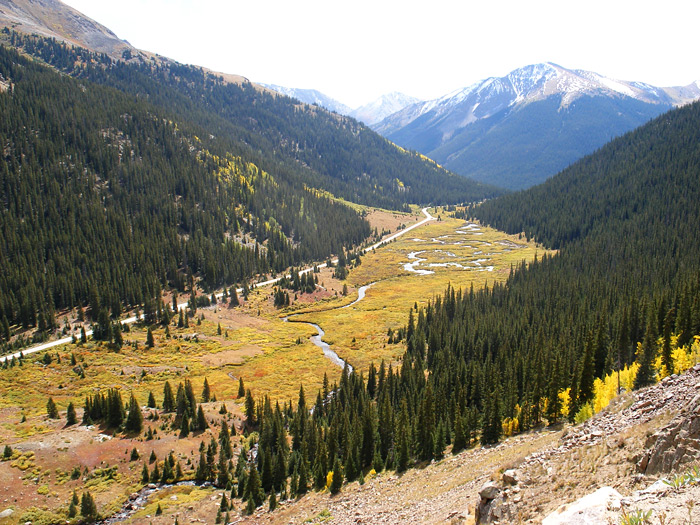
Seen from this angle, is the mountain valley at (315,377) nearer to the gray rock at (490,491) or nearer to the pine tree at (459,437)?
the gray rock at (490,491)

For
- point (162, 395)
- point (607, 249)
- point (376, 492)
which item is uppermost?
point (607, 249)

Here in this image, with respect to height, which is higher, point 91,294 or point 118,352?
point 91,294

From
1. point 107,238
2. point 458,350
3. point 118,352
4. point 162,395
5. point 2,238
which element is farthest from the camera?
point 107,238

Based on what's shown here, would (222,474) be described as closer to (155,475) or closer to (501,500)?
(155,475)

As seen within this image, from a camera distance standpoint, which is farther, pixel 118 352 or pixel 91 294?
pixel 91 294

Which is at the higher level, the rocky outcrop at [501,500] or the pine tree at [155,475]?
the rocky outcrop at [501,500]

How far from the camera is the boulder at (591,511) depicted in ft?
50.0

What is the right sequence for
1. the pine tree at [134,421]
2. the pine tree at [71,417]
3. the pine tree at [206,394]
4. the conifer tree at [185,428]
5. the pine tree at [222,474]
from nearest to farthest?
the pine tree at [222,474]
the pine tree at [71,417]
the pine tree at [134,421]
the conifer tree at [185,428]
the pine tree at [206,394]

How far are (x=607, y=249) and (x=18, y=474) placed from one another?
582ft

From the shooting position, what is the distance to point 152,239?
539 ft

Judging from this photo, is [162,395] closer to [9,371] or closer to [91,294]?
[9,371]

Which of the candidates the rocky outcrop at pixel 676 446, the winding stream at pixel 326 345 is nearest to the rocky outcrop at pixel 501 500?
the rocky outcrop at pixel 676 446

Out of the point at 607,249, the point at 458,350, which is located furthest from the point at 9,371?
the point at 607,249

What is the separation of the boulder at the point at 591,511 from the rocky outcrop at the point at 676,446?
13.0 feet
